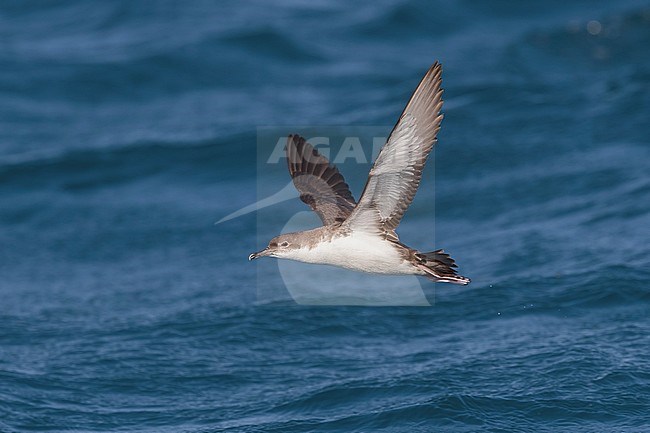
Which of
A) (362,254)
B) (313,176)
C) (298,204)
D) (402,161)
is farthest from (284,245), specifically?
(298,204)

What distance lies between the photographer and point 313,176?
29.8ft

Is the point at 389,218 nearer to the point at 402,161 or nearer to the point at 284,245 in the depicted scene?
the point at 402,161

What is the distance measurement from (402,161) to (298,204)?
6793mm

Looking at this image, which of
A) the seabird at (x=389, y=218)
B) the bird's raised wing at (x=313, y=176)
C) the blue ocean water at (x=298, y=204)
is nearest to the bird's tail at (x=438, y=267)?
the seabird at (x=389, y=218)

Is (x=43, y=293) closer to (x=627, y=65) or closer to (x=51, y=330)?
(x=51, y=330)

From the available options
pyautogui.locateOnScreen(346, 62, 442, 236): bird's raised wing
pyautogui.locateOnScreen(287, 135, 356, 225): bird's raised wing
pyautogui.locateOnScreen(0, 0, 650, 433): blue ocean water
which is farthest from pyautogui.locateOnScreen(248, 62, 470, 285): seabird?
pyautogui.locateOnScreen(0, 0, 650, 433): blue ocean water

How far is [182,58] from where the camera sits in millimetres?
17922

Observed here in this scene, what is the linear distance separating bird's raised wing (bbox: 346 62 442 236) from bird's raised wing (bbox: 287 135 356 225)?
1107 millimetres

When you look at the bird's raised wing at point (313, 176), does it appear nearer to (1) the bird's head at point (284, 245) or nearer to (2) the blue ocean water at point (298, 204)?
(1) the bird's head at point (284, 245)

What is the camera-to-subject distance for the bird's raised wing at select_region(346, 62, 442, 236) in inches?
282

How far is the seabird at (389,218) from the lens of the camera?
284 inches

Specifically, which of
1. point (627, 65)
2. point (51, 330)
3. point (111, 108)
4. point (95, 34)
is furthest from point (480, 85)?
point (51, 330)

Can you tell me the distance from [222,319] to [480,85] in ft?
22.3

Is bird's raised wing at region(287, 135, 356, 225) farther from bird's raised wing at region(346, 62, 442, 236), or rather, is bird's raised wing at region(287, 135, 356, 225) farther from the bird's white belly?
bird's raised wing at region(346, 62, 442, 236)
